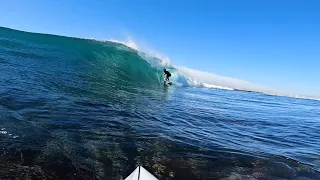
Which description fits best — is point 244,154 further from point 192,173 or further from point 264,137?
point 264,137

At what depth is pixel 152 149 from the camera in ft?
21.7

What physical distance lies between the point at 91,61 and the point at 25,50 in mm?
5633

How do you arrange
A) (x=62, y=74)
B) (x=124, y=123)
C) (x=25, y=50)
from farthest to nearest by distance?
(x=25, y=50)
(x=62, y=74)
(x=124, y=123)

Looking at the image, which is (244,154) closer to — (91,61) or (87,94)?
(87,94)

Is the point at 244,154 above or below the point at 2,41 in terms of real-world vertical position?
below

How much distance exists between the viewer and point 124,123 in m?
8.83

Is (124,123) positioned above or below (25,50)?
below

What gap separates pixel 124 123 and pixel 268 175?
4461mm

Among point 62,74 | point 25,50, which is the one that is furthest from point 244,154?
point 25,50

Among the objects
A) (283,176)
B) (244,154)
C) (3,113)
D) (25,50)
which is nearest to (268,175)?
(283,176)

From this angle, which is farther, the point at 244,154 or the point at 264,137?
the point at 264,137

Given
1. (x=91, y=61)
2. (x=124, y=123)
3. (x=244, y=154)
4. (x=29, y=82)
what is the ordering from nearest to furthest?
(x=244, y=154) < (x=124, y=123) < (x=29, y=82) < (x=91, y=61)

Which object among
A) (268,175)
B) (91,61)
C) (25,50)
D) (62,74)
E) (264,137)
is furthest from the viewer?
(91,61)

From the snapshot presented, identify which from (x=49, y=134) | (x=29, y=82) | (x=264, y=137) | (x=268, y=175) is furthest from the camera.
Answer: (x=29, y=82)
